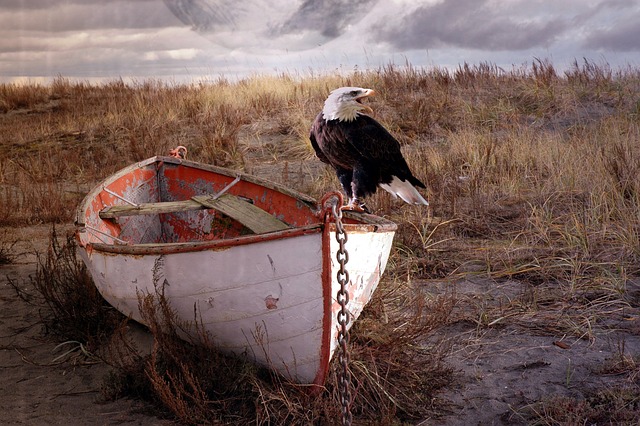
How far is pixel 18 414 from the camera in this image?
3.73m

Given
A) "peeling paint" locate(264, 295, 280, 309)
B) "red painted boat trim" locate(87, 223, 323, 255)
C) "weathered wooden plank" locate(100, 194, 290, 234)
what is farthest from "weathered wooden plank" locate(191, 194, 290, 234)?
"peeling paint" locate(264, 295, 280, 309)

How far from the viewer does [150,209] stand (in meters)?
4.56

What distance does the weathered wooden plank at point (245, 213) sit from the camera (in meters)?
4.66

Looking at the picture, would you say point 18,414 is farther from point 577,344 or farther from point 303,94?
point 303,94

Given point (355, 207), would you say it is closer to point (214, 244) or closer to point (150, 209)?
point (214, 244)

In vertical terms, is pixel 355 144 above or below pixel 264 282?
above

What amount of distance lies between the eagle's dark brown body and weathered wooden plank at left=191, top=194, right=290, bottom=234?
55 centimetres

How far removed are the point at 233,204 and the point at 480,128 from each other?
22.4 feet

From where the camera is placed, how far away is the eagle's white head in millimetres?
4178

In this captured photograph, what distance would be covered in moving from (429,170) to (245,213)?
12.5ft

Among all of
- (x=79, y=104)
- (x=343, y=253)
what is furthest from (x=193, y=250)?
(x=79, y=104)

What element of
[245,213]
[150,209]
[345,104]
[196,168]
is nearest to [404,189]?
[345,104]

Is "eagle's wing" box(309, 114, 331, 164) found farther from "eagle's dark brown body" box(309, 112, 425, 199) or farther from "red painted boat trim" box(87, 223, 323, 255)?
"red painted boat trim" box(87, 223, 323, 255)

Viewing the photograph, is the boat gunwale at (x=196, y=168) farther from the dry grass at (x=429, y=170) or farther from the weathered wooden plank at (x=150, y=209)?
the dry grass at (x=429, y=170)
